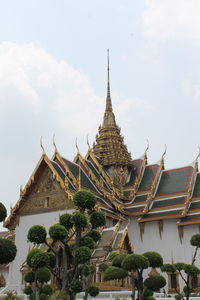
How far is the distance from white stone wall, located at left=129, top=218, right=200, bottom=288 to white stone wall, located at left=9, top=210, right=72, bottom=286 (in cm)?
412

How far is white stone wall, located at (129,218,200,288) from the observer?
1781 centimetres

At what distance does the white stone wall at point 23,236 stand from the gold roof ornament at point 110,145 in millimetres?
5393

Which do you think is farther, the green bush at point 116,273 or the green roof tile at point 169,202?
the green roof tile at point 169,202

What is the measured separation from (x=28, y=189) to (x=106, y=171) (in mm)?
4954

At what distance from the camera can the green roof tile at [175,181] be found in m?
19.8

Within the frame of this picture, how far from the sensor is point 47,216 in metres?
17.0

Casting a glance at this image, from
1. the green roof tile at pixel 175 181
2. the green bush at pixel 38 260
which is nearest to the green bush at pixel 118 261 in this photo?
the green bush at pixel 38 260

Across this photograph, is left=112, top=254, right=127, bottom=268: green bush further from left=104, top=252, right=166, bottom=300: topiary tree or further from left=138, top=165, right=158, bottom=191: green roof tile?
left=138, top=165, right=158, bottom=191: green roof tile

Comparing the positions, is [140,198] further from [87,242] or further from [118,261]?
[87,242]

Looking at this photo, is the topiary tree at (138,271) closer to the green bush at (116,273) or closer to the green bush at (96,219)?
the green bush at (116,273)

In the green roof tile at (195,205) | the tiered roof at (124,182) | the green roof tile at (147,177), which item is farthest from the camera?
the green roof tile at (147,177)

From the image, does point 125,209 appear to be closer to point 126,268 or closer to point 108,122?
point 108,122

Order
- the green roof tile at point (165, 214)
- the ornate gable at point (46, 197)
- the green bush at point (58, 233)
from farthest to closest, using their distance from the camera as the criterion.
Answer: the green roof tile at point (165, 214) → the ornate gable at point (46, 197) → the green bush at point (58, 233)

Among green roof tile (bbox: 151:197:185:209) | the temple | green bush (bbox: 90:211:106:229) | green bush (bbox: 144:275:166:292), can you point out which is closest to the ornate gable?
the temple
